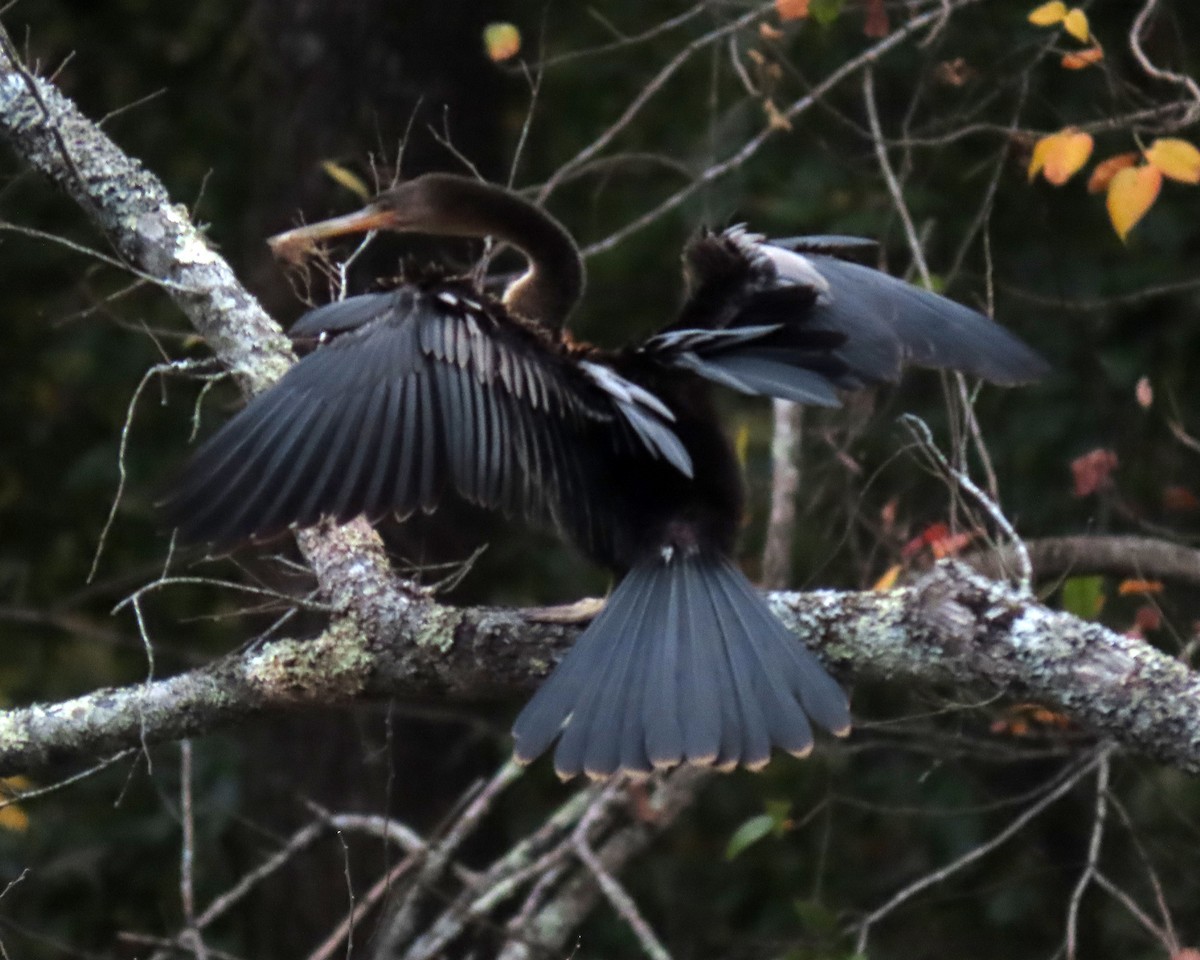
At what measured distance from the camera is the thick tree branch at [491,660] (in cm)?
216

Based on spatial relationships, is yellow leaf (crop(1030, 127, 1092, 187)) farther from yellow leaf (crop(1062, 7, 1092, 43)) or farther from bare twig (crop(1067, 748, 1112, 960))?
bare twig (crop(1067, 748, 1112, 960))

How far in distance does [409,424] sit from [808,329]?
637mm

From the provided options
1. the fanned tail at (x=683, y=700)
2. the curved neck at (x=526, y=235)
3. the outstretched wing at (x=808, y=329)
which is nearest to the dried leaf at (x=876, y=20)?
the outstretched wing at (x=808, y=329)

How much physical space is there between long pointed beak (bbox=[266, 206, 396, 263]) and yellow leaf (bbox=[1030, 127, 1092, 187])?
3.80 feet

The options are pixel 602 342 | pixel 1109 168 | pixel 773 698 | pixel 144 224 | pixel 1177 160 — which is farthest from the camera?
pixel 602 342

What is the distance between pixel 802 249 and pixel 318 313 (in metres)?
1.05

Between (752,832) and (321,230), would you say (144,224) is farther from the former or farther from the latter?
(752,832)

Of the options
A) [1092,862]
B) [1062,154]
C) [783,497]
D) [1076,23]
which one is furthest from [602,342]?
[1092,862]

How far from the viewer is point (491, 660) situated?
2430 millimetres

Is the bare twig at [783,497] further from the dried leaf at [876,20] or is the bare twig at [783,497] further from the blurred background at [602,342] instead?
the dried leaf at [876,20]

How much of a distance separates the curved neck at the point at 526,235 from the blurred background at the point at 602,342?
484 mm

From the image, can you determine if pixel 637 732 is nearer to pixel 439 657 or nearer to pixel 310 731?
pixel 439 657

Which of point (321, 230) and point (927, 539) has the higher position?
point (321, 230)

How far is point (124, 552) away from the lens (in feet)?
17.7
